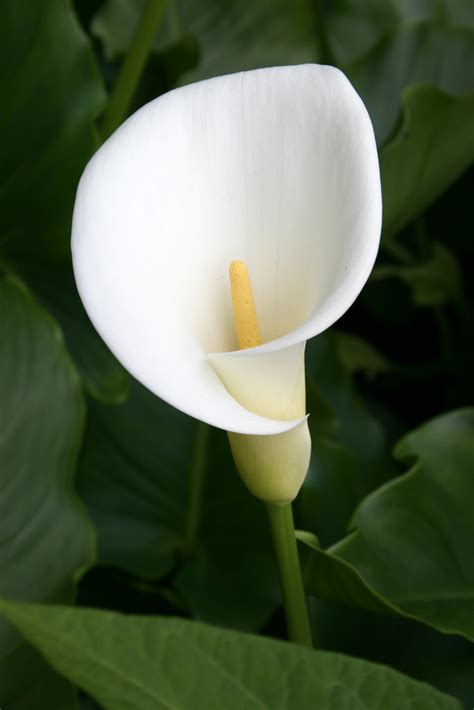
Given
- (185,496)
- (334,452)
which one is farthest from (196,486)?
(334,452)

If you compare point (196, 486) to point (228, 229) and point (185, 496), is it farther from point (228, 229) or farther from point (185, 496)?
point (228, 229)

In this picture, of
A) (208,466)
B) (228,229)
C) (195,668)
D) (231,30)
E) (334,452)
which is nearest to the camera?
(195,668)

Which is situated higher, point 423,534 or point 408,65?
point 408,65

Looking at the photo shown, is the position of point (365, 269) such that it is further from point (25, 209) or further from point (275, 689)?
point (25, 209)

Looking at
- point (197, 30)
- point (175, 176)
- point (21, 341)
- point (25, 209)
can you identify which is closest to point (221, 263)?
point (175, 176)

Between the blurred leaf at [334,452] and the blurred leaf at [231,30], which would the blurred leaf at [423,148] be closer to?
the blurred leaf at [334,452]

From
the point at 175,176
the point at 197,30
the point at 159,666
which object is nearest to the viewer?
the point at 159,666
